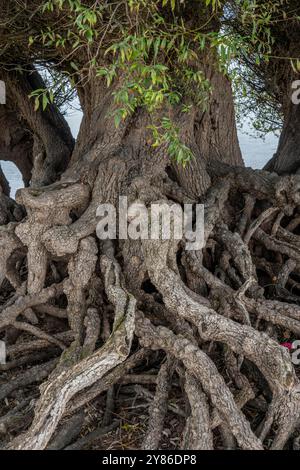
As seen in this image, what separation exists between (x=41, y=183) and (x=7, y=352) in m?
1.71

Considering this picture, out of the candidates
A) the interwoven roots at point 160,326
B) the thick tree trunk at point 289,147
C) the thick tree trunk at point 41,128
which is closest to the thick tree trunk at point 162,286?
the interwoven roots at point 160,326

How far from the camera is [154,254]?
310 centimetres

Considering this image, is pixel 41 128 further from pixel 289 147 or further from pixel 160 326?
pixel 160 326

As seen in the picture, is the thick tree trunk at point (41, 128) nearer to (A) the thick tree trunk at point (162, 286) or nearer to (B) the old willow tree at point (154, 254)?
(B) the old willow tree at point (154, 254)

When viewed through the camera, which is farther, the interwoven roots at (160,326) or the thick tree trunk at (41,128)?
the thick tree trunk at (41,128)

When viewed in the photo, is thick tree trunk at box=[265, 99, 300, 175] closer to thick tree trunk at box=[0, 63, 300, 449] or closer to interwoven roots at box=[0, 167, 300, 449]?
thick tree trunk at box=[0, 63, 300, 449]

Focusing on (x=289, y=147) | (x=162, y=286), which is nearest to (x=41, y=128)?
(x=289, y=147)

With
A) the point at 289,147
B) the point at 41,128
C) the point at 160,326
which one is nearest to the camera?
the point at 160,326

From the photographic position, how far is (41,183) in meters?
4.43

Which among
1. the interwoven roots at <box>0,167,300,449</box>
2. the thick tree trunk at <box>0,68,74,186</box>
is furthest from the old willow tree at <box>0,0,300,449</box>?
the thick tree trunk at <box>0,68,74,186</box>

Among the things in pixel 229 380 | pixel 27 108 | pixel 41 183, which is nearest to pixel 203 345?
pixel 229 380

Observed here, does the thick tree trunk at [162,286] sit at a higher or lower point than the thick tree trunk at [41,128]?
lower

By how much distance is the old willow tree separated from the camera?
8.30 feet

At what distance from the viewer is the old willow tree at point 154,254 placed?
253 cm
